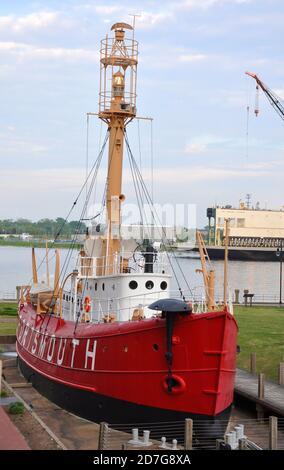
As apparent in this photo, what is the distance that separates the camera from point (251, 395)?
22.3m

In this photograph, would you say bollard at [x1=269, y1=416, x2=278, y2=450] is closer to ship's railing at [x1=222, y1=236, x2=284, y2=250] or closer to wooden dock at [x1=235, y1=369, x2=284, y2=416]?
wooden dock at [x1=235, y1=369, x2=284, y2=416]

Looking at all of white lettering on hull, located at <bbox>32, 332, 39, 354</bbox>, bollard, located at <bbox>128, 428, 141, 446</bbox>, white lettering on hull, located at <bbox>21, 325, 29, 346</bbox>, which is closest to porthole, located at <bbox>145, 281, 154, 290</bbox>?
bollard, located at <bbox>128, 428, 141, 446</bbox>

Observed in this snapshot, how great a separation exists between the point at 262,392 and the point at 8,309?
25.4 meters

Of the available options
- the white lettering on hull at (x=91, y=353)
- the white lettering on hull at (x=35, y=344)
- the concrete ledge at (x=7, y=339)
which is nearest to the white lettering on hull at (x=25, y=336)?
the white lettering on hull at (x=35, y=344)

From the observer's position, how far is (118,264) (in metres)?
22.6

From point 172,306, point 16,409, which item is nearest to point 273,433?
point 172,306

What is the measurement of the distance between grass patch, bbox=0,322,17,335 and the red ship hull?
15.2 metres

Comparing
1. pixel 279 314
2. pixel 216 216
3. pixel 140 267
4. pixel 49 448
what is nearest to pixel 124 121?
pixel 140 267

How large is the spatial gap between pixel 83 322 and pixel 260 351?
30.9ft

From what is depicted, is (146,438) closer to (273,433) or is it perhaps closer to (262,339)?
(273,433)

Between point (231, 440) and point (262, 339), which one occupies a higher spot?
point (262, 339)

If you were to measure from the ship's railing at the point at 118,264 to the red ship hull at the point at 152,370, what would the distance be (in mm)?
2362

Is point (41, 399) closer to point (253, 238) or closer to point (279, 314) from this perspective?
point (279, 314)

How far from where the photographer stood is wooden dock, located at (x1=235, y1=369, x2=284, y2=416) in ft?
68.9
